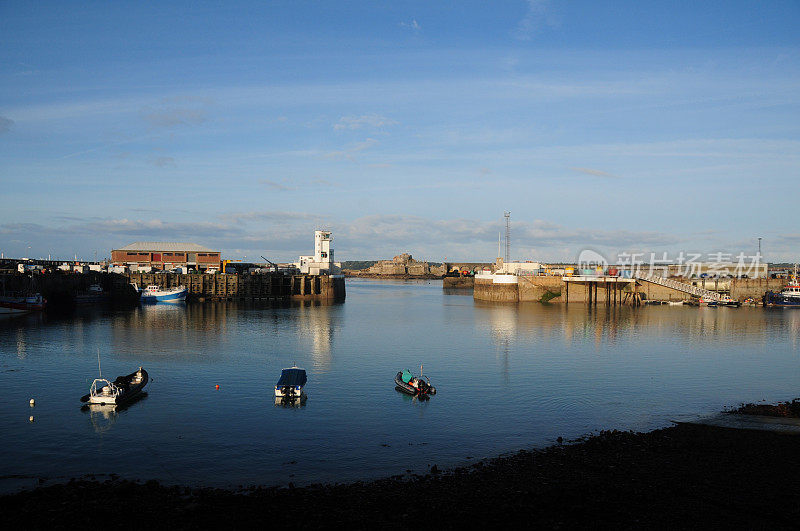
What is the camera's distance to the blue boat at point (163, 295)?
4232 inches

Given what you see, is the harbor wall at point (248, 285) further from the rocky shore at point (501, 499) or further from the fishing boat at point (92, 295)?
the rocky shore at point (501, 499)

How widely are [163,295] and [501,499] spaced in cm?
9974

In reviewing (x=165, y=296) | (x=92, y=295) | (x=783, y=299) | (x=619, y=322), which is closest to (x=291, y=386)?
(x=619, y=322)

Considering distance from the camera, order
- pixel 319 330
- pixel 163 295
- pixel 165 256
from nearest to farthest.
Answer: pixel 319 330
pixel 163 295
pixel 165 256

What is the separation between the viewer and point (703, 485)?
20.6 m

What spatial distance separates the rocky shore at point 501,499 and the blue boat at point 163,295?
91.5 metres

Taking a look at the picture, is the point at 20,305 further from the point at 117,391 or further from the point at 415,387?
the point at 415,387

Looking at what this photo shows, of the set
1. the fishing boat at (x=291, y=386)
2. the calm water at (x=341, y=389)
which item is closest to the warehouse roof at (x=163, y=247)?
the calm water at (x=341, y=389)

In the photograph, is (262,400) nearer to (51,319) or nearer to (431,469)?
(431,469)

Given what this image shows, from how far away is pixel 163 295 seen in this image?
107625 millimetres

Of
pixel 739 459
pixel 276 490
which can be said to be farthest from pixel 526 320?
pixel 276 490

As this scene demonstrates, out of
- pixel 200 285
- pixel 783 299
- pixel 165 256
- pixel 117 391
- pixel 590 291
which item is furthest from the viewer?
pixel 165 256

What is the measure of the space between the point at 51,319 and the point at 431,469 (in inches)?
2800

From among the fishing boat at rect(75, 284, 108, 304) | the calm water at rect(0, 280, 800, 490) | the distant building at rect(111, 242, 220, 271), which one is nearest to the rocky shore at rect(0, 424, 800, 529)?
the calm water at rect(0, 280, 800, 490)
